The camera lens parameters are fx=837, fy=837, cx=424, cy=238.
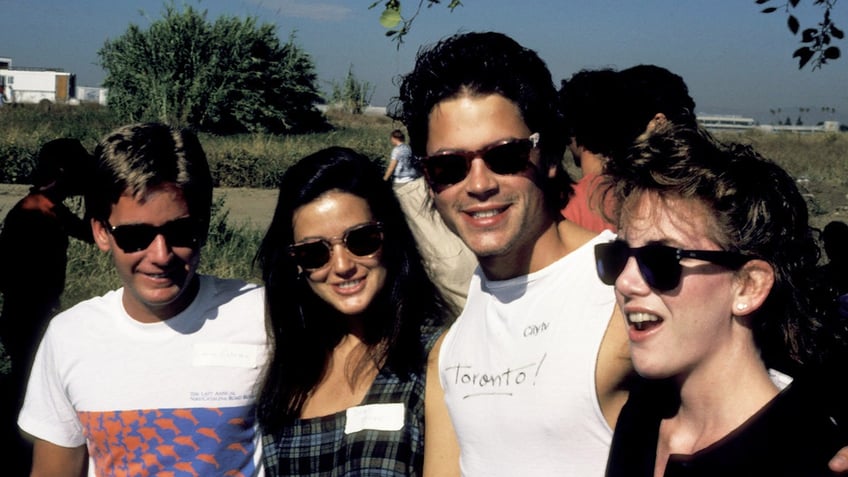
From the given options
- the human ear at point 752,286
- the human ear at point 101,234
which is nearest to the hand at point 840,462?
the human ear at point 752,286

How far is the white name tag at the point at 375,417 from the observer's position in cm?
250

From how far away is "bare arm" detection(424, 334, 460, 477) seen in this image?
243cm

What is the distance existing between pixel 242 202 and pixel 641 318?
1758 centimetres

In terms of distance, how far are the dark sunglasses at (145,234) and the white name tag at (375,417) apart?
2.47ft

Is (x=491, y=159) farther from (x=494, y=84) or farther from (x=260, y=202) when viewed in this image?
(x=260, y=202)

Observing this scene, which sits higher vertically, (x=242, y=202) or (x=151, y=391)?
(x=151, y=391)

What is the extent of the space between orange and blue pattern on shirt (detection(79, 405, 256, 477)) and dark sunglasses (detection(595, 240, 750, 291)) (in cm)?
134

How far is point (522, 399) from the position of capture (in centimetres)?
215

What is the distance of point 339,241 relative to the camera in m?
2.70

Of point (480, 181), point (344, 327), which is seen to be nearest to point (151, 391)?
point (344, 327)

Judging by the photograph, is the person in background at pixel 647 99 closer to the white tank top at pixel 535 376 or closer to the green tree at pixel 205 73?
the white tank top at pixel 535 376

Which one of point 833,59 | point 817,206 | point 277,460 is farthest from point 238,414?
point 817,206

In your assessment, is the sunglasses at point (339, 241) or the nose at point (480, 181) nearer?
the nose at point (480, 181)

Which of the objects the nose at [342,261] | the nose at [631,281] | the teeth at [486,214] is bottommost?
the nose at [342,261]
